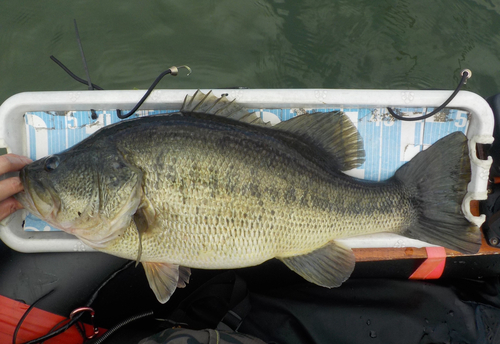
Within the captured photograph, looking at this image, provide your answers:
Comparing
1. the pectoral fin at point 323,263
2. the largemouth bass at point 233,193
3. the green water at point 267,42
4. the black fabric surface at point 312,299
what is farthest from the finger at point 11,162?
the pectoral fin at point 323,263

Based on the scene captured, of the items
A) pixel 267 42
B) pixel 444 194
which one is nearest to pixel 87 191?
pixel 444 194

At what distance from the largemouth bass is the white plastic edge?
0.21 meters

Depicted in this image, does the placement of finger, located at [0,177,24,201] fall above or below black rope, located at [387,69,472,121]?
below

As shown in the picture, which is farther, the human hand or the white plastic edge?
the white plastic edge

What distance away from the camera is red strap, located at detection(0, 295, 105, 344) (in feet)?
6.09

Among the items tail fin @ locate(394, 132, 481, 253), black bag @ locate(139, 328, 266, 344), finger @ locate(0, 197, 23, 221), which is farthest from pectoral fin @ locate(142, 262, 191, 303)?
tail fin @ locate(394, 132, 481, 253)

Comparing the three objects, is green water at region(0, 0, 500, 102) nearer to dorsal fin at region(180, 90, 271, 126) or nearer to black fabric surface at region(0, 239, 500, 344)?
dorsal fin at region(180, 90, 271, 126)

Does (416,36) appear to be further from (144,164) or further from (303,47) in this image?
(144,164)

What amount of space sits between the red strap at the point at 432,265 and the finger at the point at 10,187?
2109 mm

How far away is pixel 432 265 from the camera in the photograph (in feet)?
6.46

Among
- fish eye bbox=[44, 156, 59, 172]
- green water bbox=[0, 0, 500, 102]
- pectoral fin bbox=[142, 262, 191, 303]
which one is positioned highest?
green water bbox=[0, 0, 500, 102]

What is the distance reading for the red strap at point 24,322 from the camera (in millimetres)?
1855

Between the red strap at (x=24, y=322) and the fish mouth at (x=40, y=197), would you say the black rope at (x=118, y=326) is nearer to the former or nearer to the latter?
the red strap at (x=24, y=322)

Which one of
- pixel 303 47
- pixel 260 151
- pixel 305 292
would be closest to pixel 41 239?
pixel 260 151
